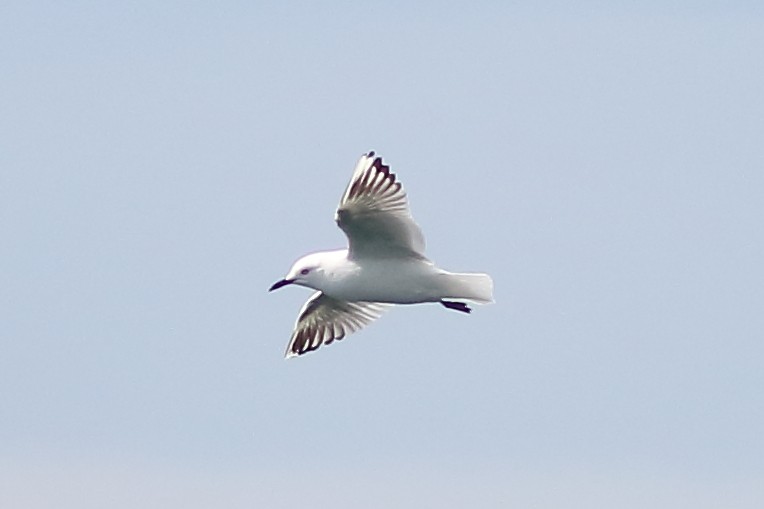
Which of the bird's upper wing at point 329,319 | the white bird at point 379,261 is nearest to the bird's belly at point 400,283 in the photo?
the white bird at point 379,261

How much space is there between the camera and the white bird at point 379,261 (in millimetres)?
17625

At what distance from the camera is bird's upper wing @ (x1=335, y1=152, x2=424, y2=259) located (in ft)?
57.7

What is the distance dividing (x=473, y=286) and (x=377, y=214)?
45.5 inches

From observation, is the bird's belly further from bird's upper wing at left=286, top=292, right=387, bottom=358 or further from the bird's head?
bird's upper wing at left=286, top=292, right=387, bottom=358

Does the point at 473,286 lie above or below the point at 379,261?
below

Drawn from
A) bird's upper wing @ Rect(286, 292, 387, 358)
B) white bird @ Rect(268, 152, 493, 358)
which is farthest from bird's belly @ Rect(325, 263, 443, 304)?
bird's upper wing @ Rect(286, 292, 387, 358)

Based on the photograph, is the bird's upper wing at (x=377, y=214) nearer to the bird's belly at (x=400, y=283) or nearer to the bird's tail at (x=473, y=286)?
the bird's belly at (x=400, y=283)

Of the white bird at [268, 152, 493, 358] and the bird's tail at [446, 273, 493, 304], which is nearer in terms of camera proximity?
the white bird at [268, 152, 493, 358]

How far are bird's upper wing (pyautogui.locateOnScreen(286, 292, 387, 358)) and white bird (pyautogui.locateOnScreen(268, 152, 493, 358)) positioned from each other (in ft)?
5.29

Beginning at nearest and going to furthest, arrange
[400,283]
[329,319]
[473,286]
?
[473,286] → [400,283] → [329,319]

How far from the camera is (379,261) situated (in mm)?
18125

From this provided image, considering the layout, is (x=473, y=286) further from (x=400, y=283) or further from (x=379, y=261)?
(x=379, y=261)

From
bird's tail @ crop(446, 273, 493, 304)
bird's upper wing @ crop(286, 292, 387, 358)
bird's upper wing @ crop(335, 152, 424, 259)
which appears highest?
bird's upper wing @ crop(286, 292, 387, 358)

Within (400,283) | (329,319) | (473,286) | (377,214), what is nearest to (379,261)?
(400,283)
